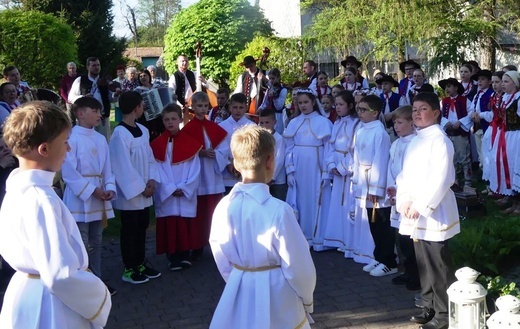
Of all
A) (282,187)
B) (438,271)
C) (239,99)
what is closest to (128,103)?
(239,99)

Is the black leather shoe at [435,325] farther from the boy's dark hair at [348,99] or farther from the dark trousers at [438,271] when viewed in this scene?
the boy's dark hair at [348,99]

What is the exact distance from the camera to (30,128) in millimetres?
2752

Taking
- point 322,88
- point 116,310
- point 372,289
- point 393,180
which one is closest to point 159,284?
point 116,310

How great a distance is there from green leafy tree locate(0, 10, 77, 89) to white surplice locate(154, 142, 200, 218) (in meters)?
16.1

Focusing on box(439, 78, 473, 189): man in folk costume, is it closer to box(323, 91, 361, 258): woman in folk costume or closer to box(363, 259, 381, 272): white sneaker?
box(323, 91, 361, 258): woman in folk costume

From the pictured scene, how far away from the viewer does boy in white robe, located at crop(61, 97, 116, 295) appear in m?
5.81

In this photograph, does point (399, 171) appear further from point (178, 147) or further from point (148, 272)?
point (148, 272)

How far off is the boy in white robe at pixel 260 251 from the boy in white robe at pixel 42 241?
0.81m

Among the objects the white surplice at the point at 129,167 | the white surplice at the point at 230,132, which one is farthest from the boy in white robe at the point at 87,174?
the white surplice at the point at 230,132

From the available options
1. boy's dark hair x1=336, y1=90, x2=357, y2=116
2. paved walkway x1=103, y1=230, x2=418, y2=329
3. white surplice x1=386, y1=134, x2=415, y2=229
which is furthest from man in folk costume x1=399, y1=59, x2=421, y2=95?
white surplice x1=386, y1=134, x2=415, y2=229

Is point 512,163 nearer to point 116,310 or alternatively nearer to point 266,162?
point 116,310

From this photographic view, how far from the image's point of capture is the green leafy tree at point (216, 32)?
25781 millimetres

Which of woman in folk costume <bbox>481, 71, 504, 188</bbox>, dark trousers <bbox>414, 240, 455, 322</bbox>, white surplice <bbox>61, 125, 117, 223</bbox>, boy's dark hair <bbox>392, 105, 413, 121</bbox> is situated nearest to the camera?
dark trousers <bbox>414, 240, 455, 322</bbox>

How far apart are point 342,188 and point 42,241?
5387 mm
